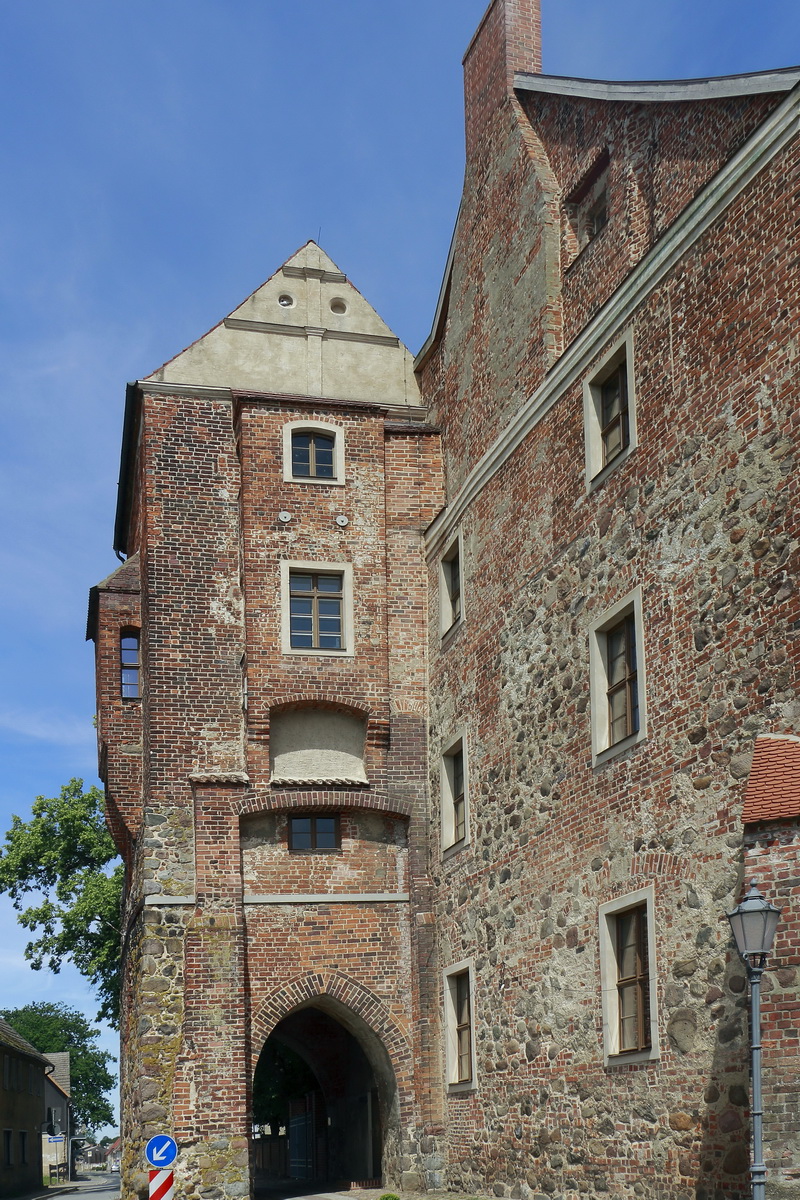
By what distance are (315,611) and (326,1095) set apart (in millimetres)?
9949

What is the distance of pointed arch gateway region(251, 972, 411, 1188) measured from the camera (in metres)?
21.5

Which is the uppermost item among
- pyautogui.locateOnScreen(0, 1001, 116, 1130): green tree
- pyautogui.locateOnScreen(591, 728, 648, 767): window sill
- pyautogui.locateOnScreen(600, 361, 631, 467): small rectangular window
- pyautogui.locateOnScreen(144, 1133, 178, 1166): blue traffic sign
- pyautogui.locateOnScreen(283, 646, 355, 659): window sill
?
pyautogui.locateOnScreen(600, 361, 631, 467): small rectangular window

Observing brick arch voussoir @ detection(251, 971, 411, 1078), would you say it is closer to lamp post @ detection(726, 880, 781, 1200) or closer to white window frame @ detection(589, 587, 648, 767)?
white window frame @ detection(589, 587, 648, 767)

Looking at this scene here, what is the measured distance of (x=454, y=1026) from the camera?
68.2 ft

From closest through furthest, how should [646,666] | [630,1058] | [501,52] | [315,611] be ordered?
1. [630,1058]
2. [646,666]
3. [501,52]
4. [315,611]

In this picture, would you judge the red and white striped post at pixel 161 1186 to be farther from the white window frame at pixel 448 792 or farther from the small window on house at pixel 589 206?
the small window on house at pixel 589 206

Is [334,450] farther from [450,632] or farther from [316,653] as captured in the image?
[450,632]

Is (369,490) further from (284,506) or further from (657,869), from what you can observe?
(657,869)

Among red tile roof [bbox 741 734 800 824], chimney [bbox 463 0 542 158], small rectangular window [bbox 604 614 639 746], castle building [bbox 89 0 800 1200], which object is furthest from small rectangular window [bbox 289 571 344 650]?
red tile roof [bbox 741 734 800 824]

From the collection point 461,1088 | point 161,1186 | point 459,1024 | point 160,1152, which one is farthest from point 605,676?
point 161,1186

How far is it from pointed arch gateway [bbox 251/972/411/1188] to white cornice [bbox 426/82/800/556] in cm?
725

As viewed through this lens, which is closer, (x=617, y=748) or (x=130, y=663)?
(x=617, y=748)

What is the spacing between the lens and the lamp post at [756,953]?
34.7 feet

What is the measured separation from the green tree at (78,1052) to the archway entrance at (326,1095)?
65541 millimetres
